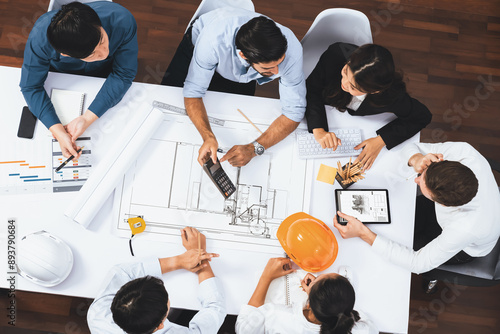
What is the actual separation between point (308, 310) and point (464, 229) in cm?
71

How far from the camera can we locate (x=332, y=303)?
138 centimetres

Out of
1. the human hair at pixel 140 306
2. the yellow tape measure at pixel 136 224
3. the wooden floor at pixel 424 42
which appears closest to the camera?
the human hair at pixel 140 306

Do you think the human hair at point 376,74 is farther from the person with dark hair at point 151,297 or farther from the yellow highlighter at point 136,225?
the yellow highlighter at point 136,225

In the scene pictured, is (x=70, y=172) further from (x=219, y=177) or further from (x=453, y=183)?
(x=453, y=183)

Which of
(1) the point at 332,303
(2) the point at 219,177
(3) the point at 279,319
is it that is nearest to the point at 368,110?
(2) the point at 219,177

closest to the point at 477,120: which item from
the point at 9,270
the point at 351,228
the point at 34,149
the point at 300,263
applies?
the point at 351,228

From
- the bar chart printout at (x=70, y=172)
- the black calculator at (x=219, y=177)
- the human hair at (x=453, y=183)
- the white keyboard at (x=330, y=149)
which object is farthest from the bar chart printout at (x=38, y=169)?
the human hair at (x=453, y=183)

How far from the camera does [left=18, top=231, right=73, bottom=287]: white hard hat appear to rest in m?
1.37

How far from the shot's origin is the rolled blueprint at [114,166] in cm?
154

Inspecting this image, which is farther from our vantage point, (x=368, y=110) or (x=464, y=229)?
(x=368, y=110)

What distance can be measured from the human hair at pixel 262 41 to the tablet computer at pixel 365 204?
64 cm

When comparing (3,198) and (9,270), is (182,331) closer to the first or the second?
(9,270)

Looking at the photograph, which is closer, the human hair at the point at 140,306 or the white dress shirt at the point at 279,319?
the human hair at the point at 140,306

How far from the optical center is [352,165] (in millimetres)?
1661
